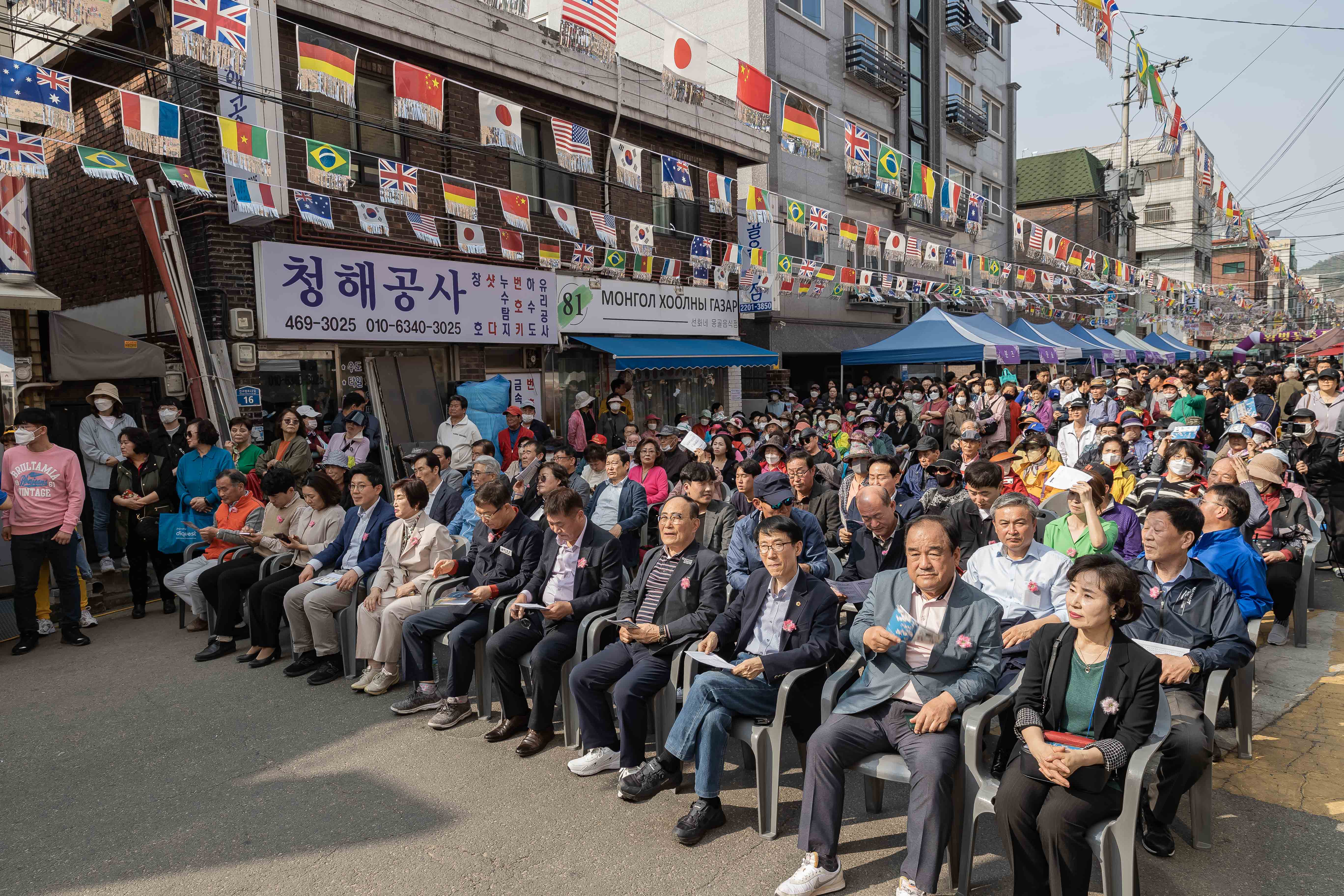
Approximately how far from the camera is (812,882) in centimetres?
336

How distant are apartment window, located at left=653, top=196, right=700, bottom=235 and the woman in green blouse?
11.9 metres

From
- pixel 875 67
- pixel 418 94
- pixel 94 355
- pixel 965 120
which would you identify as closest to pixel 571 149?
pixel 418 94

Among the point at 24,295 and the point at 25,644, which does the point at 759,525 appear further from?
the point at 24,295

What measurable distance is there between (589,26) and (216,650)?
6611mm

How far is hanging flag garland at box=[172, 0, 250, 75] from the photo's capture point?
6656 millimetres

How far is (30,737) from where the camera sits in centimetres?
509

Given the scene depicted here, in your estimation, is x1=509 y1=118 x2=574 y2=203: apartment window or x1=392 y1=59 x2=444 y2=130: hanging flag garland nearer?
x1=392 y1=59 x2=444 y2=130: hanging flag garland

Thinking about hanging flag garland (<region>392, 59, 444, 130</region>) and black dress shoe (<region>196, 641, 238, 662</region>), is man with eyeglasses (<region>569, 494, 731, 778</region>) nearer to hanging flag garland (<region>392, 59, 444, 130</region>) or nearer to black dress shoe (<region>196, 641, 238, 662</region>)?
black dress shoe (<region>196, 641, 238, 662</region>)

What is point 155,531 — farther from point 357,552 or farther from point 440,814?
point 440,814

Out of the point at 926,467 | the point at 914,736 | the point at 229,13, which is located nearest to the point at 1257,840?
the point at 914,736

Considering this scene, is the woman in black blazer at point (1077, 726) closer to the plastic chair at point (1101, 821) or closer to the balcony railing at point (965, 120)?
the plastic chair at point (1101, 821)

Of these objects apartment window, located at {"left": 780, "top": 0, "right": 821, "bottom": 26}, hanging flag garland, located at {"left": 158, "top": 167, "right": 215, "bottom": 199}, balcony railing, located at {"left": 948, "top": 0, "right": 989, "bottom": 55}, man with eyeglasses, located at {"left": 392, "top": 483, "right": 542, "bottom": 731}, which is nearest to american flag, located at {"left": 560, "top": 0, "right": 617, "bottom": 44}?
hanging flag garland, located at {"left": 158, "top": 167, "right": 215, "bottom": 199}

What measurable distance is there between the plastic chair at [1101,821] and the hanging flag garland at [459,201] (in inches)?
345

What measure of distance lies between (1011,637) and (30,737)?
599cm
